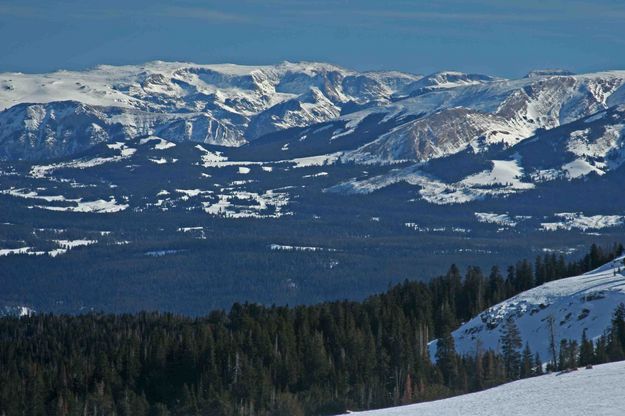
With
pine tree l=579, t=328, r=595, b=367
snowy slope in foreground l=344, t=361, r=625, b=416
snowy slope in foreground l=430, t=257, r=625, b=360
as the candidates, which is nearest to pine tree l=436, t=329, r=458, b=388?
snowy slope in foreground l=430, t=257, r=625, b=360

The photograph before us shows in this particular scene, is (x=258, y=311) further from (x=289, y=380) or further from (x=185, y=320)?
(x=289, y=380)

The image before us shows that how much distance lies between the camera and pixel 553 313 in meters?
168

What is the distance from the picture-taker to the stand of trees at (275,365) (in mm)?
150362

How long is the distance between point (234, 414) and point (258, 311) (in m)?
47.7

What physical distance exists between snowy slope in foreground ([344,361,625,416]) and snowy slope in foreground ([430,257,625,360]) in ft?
110

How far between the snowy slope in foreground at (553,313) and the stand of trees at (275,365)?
2389 mm

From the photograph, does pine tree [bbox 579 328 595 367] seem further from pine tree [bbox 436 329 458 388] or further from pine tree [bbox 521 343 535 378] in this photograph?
pine tree [bbox 436 329 458 388]

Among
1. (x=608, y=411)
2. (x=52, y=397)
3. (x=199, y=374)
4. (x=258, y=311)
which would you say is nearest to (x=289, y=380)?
(x=199, y=374)

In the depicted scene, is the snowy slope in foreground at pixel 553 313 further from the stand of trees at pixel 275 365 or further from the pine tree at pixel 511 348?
the stand of trees at pixel 275 365

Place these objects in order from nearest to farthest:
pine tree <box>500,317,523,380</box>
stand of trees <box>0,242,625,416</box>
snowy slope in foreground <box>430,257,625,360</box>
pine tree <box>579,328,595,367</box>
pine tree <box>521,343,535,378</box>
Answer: pine tree <box>579,328,595,367</box> → pine tree <box>521,343,535,378</box> → stand of trees <box>0,242,625,416</box> → pine tree <box>500,317,523,380</box> → snowy slope in foreground <box>430,257,625,360</box>

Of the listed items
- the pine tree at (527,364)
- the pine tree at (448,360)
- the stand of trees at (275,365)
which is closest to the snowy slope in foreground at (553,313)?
the stand of trees at (275,365)

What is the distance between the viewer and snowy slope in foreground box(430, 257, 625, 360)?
164 meters

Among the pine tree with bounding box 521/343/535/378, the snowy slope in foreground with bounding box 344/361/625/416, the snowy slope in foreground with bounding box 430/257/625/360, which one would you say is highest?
the snowy slope in foreground with bounding box 430/257/625/360

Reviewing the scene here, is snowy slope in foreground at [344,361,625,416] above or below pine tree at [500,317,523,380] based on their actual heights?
below
